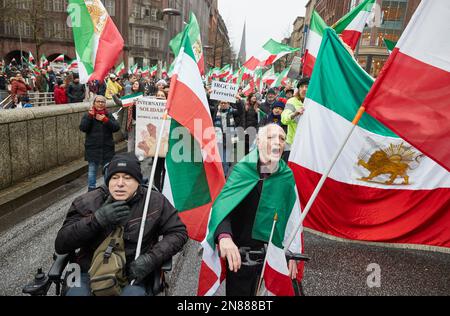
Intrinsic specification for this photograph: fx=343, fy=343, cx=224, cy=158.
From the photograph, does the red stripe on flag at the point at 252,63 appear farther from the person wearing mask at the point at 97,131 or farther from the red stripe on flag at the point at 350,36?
the person wearing mask at the point at 97,131

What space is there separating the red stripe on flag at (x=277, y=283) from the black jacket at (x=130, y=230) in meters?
0.66

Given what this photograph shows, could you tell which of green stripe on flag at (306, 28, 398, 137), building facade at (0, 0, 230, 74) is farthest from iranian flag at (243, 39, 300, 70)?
building facade at (0, 0, 230, 74)

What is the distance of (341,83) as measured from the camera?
3236mm

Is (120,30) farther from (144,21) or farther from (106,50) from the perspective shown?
(106,50)

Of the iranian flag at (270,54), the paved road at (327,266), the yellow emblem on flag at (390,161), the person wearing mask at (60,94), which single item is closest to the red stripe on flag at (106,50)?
the paved road at (327,266)

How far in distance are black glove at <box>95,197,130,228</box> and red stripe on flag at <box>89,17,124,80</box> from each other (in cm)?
377

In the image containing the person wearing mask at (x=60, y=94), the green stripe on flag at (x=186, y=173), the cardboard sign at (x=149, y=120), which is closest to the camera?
the green stripe on flag at (x=186, y=173)

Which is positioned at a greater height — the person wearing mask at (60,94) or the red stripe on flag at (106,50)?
the red stripe on flag at (106,50)

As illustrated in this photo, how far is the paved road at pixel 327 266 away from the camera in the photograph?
3.52 meters

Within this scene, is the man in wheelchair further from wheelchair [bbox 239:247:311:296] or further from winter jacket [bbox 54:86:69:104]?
winter jacket [bbox 54:86:69:104]

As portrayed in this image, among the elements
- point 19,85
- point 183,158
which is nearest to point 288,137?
point 183,158

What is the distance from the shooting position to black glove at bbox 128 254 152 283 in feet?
7.05

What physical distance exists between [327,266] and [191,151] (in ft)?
6.86
